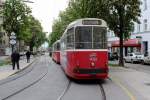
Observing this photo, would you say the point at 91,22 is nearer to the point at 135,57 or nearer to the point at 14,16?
the point at 135,57

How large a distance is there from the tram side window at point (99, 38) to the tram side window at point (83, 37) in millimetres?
251

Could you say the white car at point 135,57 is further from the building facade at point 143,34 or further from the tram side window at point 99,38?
the tram side window at point 99,38

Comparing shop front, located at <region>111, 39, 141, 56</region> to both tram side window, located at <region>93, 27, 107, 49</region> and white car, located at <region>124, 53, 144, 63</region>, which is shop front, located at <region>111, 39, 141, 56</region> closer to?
white car, located at <region>124, 53, 144, 63</region>

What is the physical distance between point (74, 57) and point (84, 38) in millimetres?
1072

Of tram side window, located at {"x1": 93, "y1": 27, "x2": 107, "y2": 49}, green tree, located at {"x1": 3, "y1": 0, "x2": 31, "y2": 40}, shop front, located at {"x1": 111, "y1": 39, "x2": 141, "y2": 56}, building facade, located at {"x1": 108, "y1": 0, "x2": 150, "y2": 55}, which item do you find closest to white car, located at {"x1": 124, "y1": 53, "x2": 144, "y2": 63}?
building facade, located at {"x1": 108, "y1": 0, "x2": 150, "y2": 55}

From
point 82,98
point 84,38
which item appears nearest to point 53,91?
point 82,98

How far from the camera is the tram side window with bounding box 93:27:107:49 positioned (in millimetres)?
20188

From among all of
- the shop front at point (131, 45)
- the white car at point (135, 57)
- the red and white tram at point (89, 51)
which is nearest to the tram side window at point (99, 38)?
the red and white tram at point (89, 51)

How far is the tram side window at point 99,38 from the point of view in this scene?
2019 centimetres

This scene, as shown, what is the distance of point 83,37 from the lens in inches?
798

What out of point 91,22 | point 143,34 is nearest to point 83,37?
point 91,22

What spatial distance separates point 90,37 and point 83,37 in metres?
0.36

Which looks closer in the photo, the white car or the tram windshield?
the tram windshield

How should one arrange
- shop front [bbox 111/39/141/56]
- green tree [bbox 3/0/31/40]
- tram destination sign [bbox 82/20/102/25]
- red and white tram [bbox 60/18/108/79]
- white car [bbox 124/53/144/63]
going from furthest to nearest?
1. shop front [bbox 111/39/141/56]
2. green tree [bbox 3/0/31/40]
3. white car [bbox 124/53/144/63]
4. tram destination sign [bbox 82/20/102/25]
5. red and white tram [bbox 60/18/108/79]
